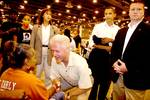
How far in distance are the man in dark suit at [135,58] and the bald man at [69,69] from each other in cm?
47

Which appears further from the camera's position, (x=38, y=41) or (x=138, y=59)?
(x=38, y=41)

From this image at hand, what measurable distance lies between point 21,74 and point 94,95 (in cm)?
253

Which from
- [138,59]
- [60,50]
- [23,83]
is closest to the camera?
[23,83]

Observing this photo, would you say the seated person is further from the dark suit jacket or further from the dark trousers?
the dark trousers

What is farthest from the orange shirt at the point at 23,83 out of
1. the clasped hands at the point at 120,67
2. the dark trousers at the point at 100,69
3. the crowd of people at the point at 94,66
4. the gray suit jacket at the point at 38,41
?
the gray suit jacket at the point at 38,41

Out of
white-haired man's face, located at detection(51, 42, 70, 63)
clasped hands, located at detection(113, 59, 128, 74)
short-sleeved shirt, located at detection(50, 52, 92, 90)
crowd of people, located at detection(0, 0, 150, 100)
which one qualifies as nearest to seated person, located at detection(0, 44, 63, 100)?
crowd of people, located at detection(0, 0, 150, 100)

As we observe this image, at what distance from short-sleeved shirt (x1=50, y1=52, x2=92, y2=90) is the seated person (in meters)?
0.63

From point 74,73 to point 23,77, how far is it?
31.8 inches

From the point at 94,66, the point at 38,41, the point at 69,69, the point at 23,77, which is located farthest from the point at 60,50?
the point at 38,41

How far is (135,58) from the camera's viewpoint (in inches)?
128

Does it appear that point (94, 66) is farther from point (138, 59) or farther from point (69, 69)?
point (69, 69)

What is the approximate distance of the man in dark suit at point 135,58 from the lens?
3.20 metres

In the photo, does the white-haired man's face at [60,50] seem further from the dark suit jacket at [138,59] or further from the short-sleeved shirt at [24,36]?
the short-sleeved shirt at [24,36]

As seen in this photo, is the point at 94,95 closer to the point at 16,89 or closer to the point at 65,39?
the point at 65,39
